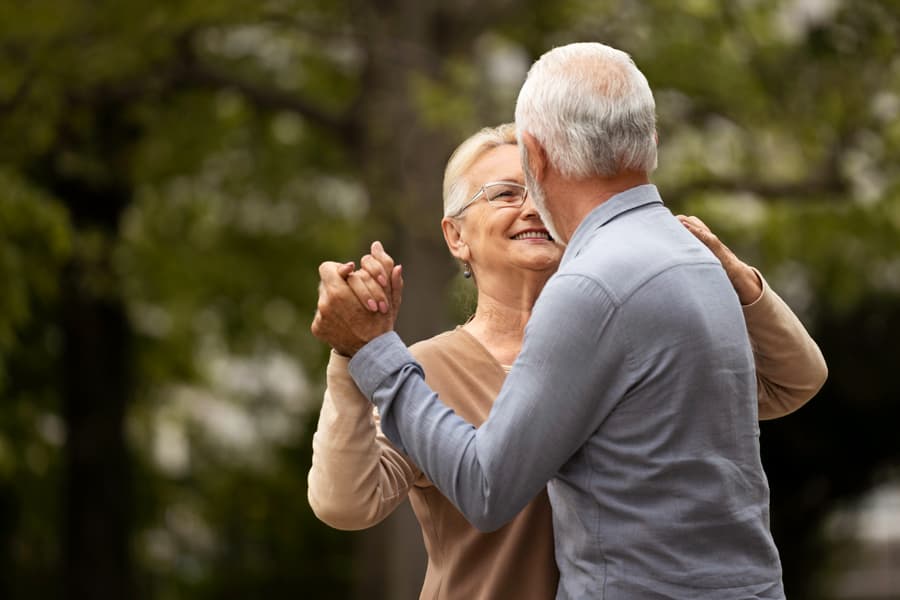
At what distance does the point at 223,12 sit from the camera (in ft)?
30.7

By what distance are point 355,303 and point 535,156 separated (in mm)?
375

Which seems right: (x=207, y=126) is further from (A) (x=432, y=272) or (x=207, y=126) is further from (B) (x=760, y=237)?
(B) (x=760, y=237)

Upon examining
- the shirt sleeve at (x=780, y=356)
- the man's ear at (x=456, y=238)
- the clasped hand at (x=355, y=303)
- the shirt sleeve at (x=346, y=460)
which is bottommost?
the shirt sleeve at (x=346, y=460)

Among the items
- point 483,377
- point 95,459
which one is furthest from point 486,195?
point 95,459

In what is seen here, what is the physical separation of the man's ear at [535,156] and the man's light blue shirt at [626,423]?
112 mm

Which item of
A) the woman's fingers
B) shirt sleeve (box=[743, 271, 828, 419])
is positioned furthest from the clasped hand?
shirt sleeve (box=[743, 271, 828, 419])

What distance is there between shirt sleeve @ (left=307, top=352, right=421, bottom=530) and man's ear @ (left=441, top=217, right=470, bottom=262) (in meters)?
0.50

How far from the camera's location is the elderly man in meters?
2.16

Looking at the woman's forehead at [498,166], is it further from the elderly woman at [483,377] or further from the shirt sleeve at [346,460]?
the shirt sleeve at [346,460]

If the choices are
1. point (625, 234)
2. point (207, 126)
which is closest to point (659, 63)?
point (207, 126)

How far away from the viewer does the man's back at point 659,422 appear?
2.17 meters

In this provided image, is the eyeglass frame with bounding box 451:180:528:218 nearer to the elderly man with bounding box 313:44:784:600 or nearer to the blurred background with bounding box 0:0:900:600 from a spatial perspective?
the elderly man with bounding box 313:44:784:600

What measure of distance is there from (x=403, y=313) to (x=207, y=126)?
3041mm

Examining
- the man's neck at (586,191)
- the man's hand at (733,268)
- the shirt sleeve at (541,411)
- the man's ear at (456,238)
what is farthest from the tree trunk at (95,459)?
the shirt sleeve at (541,411)
